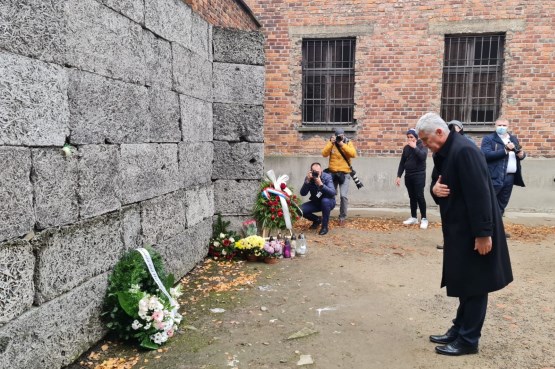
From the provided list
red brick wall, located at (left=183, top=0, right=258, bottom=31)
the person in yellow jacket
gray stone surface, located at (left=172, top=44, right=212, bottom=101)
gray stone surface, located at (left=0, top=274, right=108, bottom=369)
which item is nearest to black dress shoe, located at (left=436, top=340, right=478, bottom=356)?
gray stone surface, located at (left=0, top=274, right=108, bottom=369)

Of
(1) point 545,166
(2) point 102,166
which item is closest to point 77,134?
(2) point 102,166

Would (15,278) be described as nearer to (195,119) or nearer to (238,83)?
(195,119)

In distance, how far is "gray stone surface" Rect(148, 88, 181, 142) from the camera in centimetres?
438

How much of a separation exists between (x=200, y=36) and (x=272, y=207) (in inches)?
101

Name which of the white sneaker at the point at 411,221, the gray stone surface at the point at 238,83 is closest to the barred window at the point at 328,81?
the white sneaker at the point at 411,221

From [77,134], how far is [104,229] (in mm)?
822

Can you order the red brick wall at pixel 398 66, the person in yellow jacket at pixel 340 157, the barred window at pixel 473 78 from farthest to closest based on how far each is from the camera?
the barred window at pixel 473 78
the red brick wall at pixel 398 66
the person in yellow jacket at pixel 340 157

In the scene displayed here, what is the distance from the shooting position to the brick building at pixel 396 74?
9438 mm

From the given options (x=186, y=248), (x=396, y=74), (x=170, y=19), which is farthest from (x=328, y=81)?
(x=186, y=248)

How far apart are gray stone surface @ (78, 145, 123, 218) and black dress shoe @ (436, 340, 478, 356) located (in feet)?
9.70

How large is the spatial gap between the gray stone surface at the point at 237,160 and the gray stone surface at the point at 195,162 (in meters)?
0.14

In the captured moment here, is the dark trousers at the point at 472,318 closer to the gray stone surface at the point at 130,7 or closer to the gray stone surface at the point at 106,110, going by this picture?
the gray stone surface at the point at 106,110

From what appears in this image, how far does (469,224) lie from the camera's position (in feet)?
10.8

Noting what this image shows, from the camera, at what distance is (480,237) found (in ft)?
10.6
